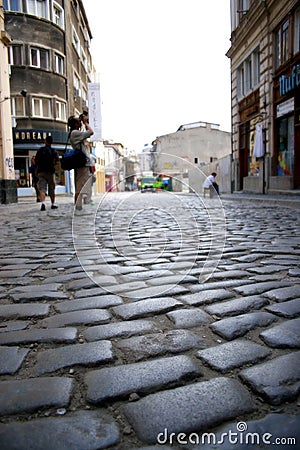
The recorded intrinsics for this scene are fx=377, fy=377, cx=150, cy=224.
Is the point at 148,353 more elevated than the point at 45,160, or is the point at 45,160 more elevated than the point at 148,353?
the point at 45,160

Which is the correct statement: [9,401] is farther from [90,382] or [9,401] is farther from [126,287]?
[126,287]

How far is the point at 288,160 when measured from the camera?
15680mm

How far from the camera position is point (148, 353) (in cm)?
168

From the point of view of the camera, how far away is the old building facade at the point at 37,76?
2402cm

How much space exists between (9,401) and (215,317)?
1.16 m

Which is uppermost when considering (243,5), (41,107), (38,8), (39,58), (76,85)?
(38,8)

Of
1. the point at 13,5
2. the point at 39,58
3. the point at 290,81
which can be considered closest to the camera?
the point at 290,81

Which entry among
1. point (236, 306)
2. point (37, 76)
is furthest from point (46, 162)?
point (37, 76)

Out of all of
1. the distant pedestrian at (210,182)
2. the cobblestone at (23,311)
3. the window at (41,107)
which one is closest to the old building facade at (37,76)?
the window at (41,107)

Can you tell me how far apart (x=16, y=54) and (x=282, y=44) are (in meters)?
16.8

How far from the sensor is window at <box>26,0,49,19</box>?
24219 mm

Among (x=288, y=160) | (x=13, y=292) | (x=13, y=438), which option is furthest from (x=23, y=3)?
(x=13, y=438)

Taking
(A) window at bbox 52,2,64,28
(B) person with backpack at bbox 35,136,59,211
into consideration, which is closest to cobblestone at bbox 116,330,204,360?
(B) person with backpack at bbox 35,136,59,211

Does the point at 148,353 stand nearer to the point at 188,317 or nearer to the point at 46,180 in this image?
the point at 188,317
